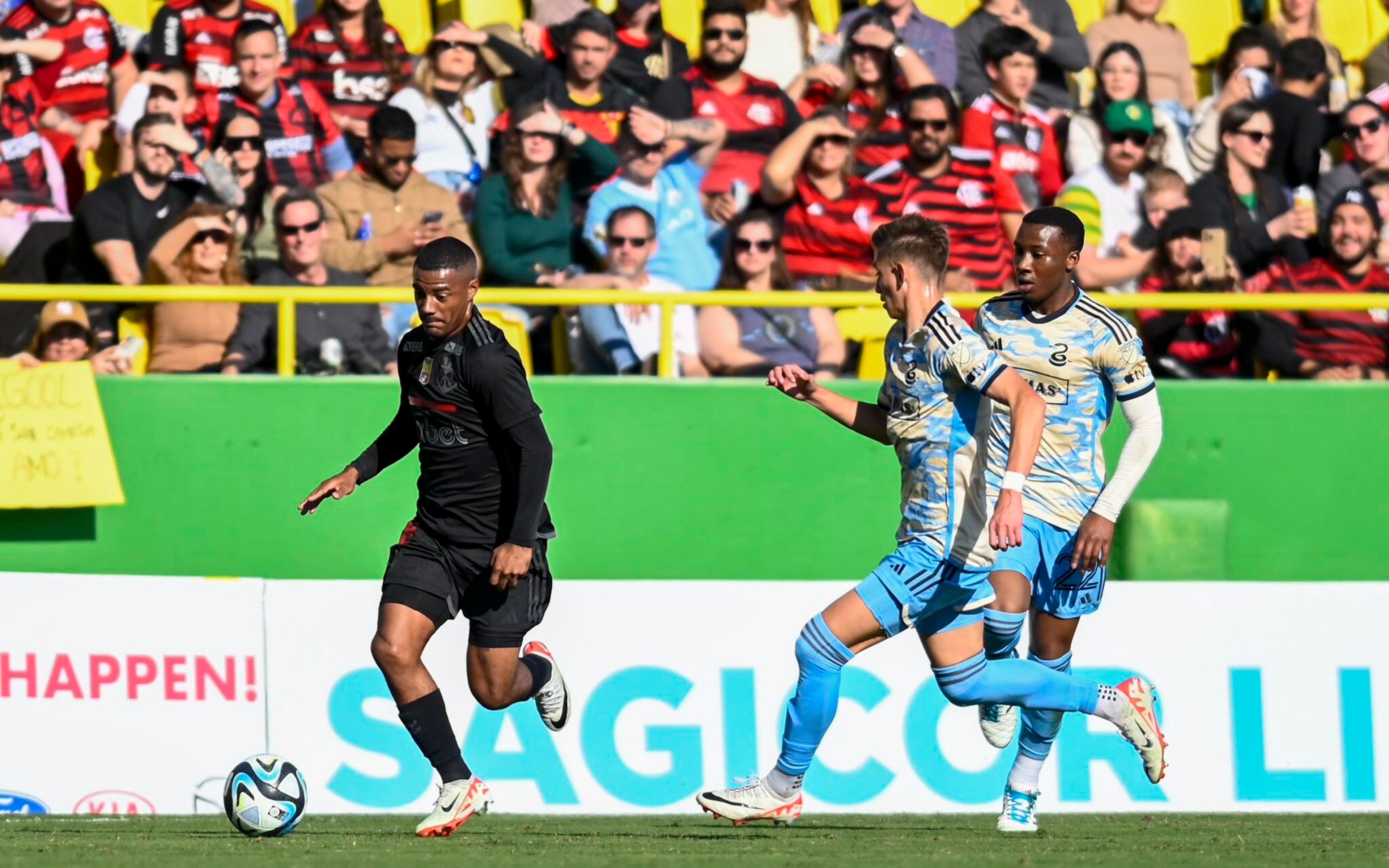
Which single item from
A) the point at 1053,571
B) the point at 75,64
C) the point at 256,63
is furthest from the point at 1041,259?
the point at 75,64

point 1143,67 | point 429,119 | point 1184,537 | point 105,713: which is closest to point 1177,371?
point 1184,537

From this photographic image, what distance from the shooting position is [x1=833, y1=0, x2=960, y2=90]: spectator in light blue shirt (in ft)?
35.0

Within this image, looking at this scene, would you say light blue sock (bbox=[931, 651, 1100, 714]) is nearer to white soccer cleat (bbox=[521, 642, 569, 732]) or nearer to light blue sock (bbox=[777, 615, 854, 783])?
light blue sock (bbox=[777, 615, 854, 783])

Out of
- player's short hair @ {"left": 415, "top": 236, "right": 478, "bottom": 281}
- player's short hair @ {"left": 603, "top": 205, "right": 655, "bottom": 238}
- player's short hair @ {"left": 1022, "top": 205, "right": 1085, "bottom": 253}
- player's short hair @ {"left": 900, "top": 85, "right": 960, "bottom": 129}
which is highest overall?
player's short hair @ {"left": 900, "top": 85, "right": 960, "bottom": 129}

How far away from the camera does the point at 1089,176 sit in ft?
34.5

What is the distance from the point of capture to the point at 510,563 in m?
6.12

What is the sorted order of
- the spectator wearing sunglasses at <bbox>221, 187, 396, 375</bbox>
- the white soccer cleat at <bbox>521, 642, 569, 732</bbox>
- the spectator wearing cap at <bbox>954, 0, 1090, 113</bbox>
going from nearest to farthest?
the white soccer cleat at <bbox>521, 642, 569, 732</bbox> < the spectator wearing sunglasses at <bbox>221, 187, 396, 375</bbox> < the spectator wearing cap at <bbox>954, 0, 1090, 113</bbox>

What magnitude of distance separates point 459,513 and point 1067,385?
2152 mm

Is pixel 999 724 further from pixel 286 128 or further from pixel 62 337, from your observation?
pixel 286 128

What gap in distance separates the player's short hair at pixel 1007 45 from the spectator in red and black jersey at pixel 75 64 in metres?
4.87

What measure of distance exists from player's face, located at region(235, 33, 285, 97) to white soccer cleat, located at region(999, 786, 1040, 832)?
226 inches

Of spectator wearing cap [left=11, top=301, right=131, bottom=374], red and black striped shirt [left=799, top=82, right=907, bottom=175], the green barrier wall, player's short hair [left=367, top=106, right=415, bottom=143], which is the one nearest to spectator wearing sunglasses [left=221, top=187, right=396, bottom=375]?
the green barrier wall

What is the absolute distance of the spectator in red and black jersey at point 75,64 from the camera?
9.98 meters

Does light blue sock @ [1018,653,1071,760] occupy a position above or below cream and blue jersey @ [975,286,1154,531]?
below
